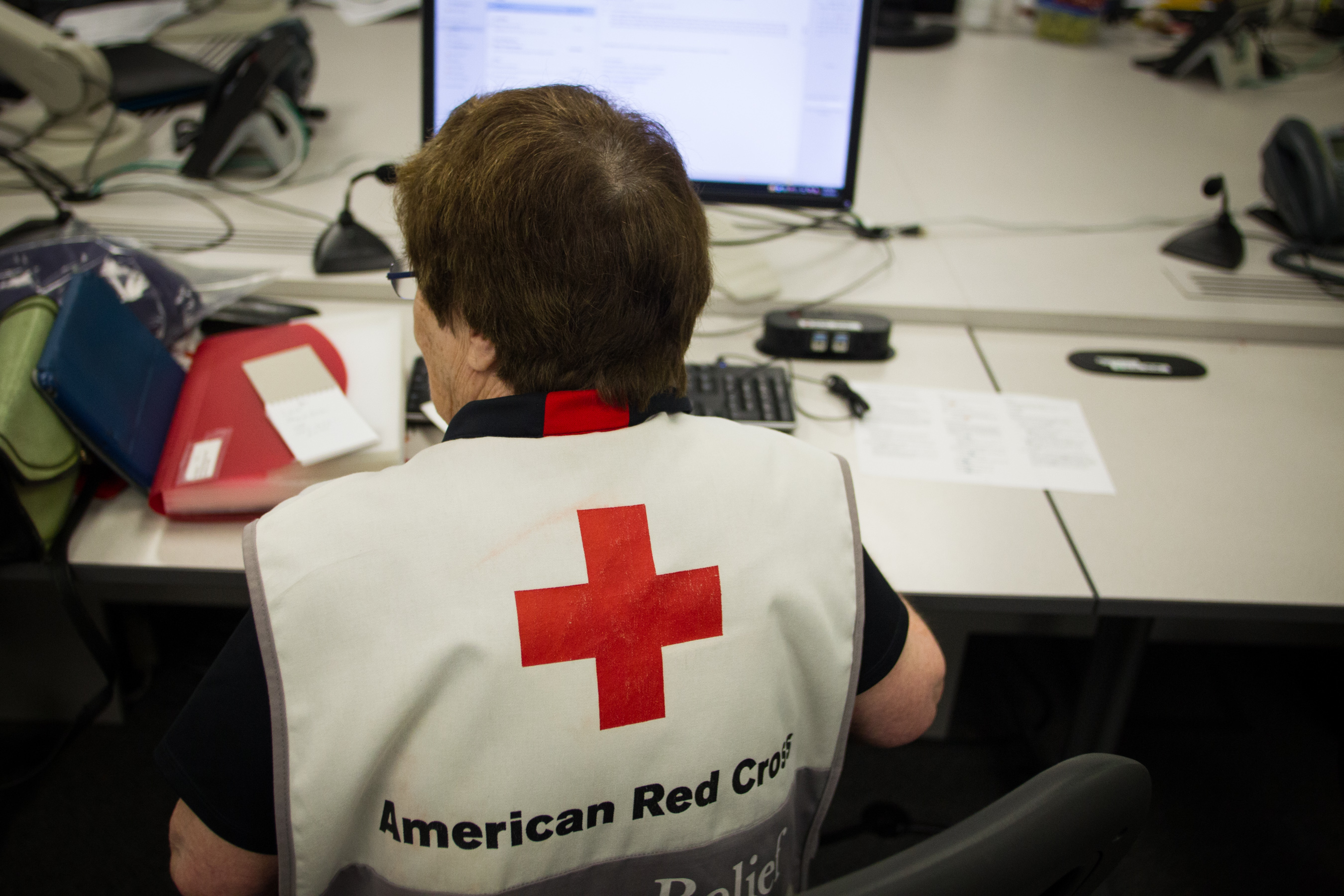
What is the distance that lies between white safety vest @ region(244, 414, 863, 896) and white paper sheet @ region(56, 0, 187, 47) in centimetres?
201

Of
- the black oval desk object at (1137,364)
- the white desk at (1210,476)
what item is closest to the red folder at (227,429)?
the white desk at (1210,476)

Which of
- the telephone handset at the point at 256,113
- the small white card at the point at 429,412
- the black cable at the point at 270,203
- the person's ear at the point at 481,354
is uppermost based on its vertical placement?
the telephone handset at the point at 256,113

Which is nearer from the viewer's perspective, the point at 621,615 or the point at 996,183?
the point at 621,615

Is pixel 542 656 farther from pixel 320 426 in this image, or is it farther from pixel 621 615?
pixel 320 426

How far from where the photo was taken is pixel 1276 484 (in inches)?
45.8

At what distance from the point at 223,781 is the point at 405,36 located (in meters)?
2.15

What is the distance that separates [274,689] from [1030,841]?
0.48m

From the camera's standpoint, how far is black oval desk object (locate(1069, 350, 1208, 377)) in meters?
1.36

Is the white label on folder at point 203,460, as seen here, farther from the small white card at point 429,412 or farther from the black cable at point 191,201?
the black cable at point 191,201

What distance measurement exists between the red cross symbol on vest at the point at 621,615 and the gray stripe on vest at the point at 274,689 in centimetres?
17

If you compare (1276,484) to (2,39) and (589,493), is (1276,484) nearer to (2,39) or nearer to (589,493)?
(589,493)

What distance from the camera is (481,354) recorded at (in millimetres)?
689

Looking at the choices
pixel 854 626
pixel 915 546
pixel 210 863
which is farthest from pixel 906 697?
pixel 210 863

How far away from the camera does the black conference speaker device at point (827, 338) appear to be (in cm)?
133
